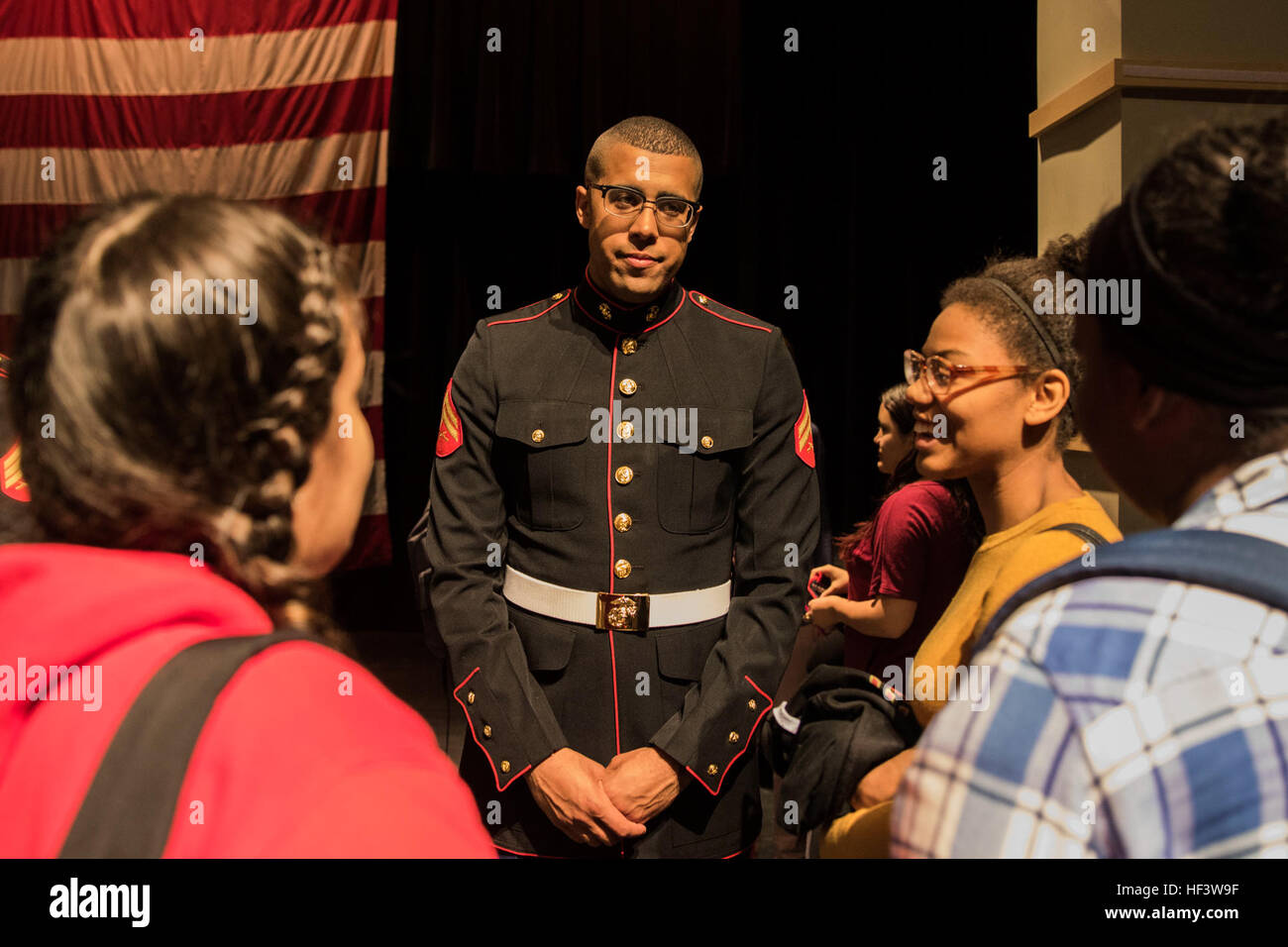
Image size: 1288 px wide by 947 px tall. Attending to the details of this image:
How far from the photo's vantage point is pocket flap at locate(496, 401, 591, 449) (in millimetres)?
1651

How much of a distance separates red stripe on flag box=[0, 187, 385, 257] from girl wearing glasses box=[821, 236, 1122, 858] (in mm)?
3778

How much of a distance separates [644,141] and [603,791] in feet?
3.55

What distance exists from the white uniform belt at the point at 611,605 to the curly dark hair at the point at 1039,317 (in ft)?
2.12

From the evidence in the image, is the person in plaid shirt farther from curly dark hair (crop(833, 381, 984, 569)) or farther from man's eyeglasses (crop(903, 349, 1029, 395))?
curly dark hair (crop(833, 381, 984, 569))

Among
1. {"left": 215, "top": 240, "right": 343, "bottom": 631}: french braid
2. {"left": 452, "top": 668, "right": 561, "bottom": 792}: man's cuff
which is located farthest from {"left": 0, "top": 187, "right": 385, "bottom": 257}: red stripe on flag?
{"left": 215, "top": 240, "right": 343, "bottom": 631}: french braid

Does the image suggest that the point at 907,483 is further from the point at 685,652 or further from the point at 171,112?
the point at 171,112

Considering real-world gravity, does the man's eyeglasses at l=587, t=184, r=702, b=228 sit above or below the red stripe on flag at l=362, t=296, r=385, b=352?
below

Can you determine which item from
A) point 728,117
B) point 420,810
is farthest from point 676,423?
point 728,117

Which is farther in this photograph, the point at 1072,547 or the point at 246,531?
the point at 1072,547

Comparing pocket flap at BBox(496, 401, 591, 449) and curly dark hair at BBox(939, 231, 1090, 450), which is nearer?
curly dark hair at BBox(939, 231, 1090, 450)

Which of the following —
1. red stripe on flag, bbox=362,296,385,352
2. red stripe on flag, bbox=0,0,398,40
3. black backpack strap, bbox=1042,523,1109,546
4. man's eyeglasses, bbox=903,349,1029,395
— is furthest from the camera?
red stripe on flag, bbox=362,296,385,352
